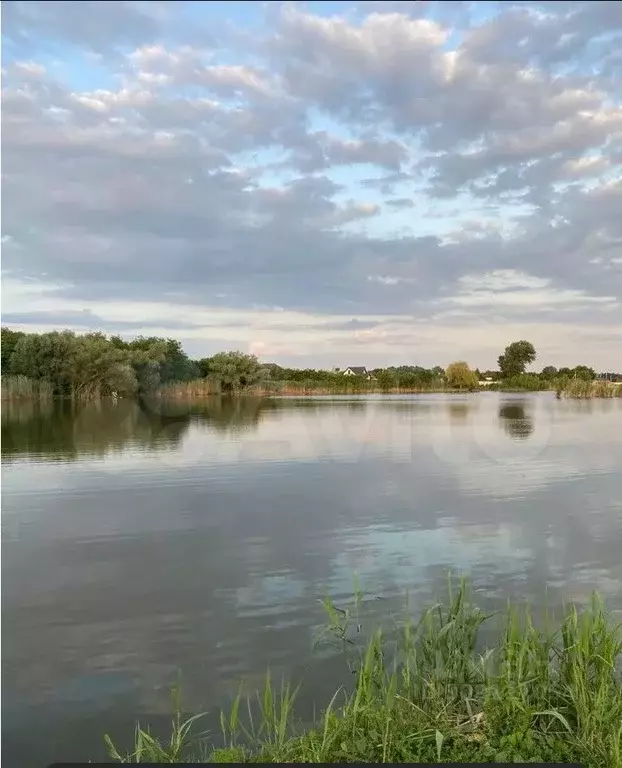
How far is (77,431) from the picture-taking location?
17.5 m

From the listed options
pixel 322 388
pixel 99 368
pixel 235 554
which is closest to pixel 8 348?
pixel 99 368

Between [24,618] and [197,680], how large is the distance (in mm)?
1639

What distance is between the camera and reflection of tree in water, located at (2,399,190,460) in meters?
13.9

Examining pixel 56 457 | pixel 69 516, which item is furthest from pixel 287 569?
pixel 56 457

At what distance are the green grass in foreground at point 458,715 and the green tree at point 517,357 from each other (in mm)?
25158

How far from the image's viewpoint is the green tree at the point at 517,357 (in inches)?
1107

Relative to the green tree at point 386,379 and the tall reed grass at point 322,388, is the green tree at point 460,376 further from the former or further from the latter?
the green tree at point 386,379

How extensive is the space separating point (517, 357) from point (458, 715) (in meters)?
27.8

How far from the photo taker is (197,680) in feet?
11.7

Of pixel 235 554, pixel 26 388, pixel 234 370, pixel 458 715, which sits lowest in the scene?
pixel 235 554

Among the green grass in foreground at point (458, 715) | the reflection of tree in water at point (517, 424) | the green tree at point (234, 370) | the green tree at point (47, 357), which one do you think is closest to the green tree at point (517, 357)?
the reflection of tree in water at point (517, 424)

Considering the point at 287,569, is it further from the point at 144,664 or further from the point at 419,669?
the point at 419,669

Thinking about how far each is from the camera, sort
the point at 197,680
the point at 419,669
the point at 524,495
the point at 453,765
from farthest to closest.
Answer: the point at 524,495
the point at 197,680
the point at 419,669
the point at 453,765

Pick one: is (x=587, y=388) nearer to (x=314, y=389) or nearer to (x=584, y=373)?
(x=584, y=373)
